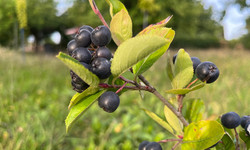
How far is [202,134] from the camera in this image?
1.80ft

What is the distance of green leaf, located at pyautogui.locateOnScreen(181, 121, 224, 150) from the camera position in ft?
1.74

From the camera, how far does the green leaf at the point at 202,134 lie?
53cm

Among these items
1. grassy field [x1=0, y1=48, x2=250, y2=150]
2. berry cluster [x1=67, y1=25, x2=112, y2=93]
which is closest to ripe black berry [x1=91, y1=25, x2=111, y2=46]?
berry cluster [x1=67, y1=25, x2=112, y2=93]

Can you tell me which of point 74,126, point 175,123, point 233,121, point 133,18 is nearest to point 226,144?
point 233,121

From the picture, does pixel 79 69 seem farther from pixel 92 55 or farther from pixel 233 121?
pixel 233 121

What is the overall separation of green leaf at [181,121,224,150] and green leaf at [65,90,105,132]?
260 millimetres

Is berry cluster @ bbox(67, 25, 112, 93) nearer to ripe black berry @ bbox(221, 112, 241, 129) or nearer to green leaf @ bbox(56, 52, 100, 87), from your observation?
green leaf @ bbox(56, 52, 100, 87)

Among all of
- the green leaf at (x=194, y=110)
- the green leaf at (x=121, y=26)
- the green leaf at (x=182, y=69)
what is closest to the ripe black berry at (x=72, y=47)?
the green leaf at (x=121, y=26)

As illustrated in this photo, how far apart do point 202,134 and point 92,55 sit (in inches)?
13.8

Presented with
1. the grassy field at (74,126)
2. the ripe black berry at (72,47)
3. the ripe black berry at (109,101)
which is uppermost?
the ripe black berry at (72,47)

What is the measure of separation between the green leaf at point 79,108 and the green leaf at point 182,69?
218 millimetres

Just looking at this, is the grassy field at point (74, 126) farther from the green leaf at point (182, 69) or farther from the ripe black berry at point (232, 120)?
the green leaf at point (182, 69)

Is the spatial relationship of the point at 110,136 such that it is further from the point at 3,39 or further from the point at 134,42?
the point at 3,39

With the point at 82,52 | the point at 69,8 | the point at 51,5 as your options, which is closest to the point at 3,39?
the point at 51,5
